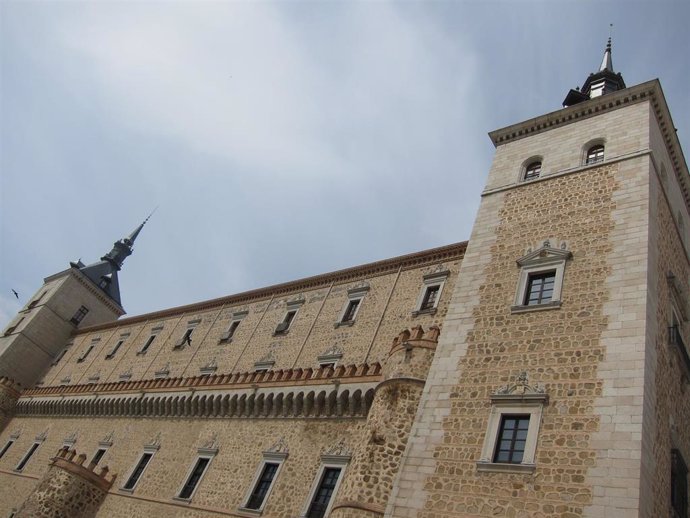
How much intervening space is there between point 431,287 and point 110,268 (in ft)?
120

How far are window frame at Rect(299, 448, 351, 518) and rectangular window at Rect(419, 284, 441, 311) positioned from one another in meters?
6.01

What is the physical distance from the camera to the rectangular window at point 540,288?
42.9 ft

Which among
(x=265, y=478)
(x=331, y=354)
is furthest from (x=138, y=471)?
(x=331, y=354)

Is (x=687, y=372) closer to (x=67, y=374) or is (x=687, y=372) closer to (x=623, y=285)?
(x=623, y=285)

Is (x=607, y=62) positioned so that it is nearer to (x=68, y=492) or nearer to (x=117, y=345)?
(x=68, y=492)

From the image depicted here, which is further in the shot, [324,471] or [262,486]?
[262,486]

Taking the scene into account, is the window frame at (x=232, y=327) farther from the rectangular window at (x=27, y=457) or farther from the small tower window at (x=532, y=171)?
the small tower window at (x=532, y=171)

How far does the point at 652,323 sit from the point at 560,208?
4.21m

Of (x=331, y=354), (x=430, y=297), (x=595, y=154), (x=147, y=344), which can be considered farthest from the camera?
(x=147, y=344)

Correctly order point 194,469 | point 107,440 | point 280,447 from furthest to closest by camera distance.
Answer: point 107,440, point 194,469, point 280,447

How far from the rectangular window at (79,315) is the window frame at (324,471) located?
107 feet

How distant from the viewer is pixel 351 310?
879 inches

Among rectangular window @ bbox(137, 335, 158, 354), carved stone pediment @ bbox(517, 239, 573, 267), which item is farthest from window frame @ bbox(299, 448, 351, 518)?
rectangular window @ bbox(137, 335, 158, 354)

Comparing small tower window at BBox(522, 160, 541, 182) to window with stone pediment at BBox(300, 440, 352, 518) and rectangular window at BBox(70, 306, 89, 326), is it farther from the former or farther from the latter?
rectangular window at BBox(70, 306, 89, 326)
